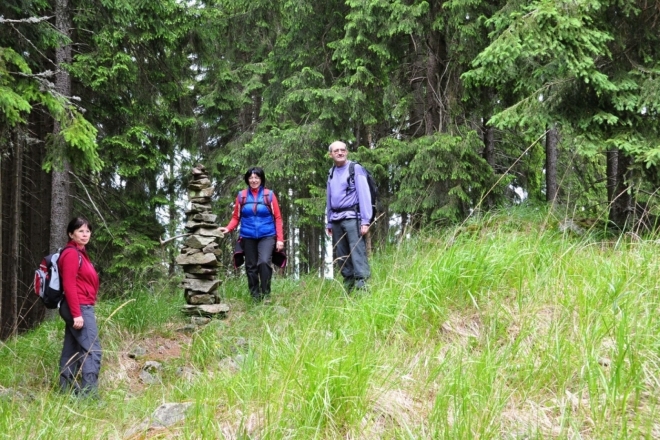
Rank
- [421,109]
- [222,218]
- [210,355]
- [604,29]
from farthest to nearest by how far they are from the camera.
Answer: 1. [222,218]
2. [421,109]
3. [604,29]
4. [210,355]

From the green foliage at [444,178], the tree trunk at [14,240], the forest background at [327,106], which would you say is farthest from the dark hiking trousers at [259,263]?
the tree trunk at [14,240]

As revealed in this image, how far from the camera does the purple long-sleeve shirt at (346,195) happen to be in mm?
5320

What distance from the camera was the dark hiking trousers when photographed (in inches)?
245

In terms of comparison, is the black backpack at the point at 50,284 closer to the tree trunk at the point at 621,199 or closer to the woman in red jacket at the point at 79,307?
the woman in red jacket at the point at 79,307

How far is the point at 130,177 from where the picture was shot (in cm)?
1066

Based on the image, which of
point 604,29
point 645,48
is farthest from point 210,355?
point 645,48

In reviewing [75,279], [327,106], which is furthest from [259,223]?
[327,106]

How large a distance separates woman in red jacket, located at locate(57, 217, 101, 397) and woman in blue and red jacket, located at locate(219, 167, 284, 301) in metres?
1.96

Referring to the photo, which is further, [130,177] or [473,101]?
[130,177]

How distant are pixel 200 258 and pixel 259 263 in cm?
78

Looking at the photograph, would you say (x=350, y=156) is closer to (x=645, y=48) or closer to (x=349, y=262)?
(x=349, y=262)

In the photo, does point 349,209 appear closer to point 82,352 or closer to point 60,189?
point 82,352

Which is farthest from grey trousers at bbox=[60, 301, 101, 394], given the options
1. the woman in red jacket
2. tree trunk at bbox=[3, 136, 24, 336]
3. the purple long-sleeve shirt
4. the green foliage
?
tree trunk at bbox=[3, 136, 24, 336]

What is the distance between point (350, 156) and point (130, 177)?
5197 mm
